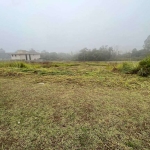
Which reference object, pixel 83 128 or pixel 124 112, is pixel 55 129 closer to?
pixel 83 128

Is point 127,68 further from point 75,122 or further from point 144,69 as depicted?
point 75,122

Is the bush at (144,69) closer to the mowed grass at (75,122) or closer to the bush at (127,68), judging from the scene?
the bush at (127,68)

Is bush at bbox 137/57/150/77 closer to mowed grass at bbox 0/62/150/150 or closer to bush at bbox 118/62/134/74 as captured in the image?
bush at bbox 118/62/134/74

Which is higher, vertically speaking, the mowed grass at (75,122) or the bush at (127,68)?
the bush at (127,68)

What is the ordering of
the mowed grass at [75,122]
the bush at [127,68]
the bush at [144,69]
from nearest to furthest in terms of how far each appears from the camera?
the mowed grass at [75,122] → the bush at [144,69] → the bush at [127,68]

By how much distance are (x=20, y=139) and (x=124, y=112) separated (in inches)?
49.9

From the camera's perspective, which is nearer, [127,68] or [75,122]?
[75,122]

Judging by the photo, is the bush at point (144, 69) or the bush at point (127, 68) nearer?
the bush at point (144, 69)

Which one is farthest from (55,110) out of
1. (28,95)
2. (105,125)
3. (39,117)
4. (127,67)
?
(127,67)

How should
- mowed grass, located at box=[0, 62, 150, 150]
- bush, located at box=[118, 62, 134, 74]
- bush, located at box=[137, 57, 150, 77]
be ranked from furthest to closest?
bush, located at box=[118, 62, 134, 74] < bush, located at box=[137, 57, 150, 77] < mowed grass, located at box=[0, 62, 150, 150]

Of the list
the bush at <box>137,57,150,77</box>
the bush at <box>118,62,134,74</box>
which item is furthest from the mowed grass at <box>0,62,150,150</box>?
the bush at <box>118,62,134,74</box>

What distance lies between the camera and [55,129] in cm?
127

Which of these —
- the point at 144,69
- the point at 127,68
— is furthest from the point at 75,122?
the point at 127,68

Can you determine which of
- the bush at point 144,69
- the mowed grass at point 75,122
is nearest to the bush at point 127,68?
the bush at point 144,69
